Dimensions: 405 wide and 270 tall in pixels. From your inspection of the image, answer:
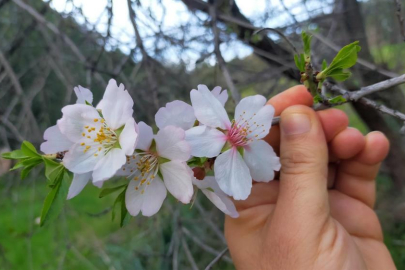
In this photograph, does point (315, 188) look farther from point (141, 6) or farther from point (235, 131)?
point (141, 6)

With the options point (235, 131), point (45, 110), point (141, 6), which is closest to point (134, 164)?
point (235, 131)

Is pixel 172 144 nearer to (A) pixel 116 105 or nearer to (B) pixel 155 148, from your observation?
(B) pixel 155 148

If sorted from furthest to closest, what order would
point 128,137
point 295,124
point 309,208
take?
1. point 295,124
2. point 309,208
3. point 128,137

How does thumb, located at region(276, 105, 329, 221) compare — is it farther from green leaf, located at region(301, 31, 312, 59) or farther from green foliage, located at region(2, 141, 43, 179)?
green foliage, located at region(2, 141, 43, 179)

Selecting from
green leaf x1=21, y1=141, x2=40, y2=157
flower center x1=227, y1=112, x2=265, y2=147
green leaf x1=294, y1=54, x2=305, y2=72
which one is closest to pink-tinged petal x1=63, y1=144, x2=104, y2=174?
green leaf x1=21, y1=141, x2=40, y2=157

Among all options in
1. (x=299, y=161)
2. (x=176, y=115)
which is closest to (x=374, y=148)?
(x=299, y=161)
